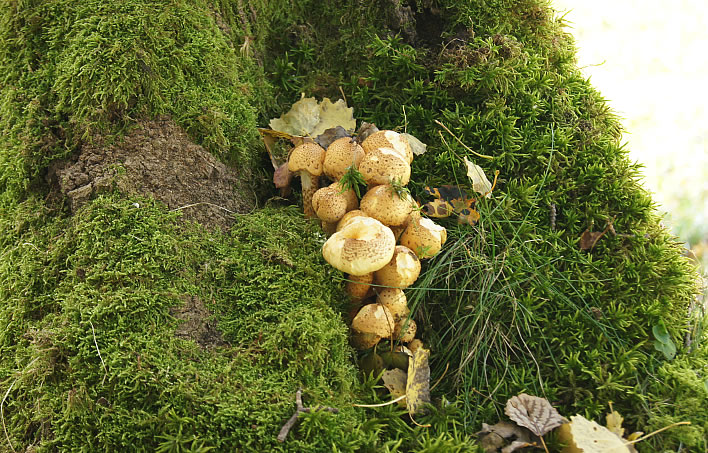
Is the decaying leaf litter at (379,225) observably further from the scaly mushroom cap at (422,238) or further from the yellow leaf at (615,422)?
the yellow leaf at (615,422)

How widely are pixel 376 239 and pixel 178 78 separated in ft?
4.83

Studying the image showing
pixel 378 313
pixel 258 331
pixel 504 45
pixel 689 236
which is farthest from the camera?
pixel 689 236

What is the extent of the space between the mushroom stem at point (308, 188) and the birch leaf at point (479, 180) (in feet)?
2.86

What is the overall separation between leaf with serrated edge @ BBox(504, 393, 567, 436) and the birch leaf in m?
1.12

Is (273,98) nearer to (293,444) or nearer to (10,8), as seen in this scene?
(10,8)

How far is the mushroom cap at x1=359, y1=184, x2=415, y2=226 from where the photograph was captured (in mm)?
2572

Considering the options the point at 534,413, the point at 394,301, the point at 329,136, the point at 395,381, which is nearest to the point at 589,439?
the point at 534,413

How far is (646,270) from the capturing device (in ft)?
9.14

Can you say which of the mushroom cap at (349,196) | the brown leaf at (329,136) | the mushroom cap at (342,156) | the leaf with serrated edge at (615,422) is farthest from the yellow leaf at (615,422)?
the brown leaf at (329,136)

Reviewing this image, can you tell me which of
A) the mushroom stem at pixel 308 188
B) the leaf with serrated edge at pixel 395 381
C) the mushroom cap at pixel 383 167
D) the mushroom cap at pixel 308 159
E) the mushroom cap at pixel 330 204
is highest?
the mushroom cap at pixel 383 167

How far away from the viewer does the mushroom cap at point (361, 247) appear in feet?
7.72

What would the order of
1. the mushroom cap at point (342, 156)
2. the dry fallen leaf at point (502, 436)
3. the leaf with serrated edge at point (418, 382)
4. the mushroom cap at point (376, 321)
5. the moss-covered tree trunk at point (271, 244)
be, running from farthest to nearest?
1. the mushroom cap at point (342, 156)
2. the mushroom cap at point (376, 321)
3. the leaf with serrated edge at point (418, 382)
4. the dry fallen leaf at point (502, 436)
5. the moss-covered tree trunk at point (271, 244)

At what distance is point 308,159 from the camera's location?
2822mm

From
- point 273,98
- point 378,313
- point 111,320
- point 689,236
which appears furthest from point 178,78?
point 689,236
